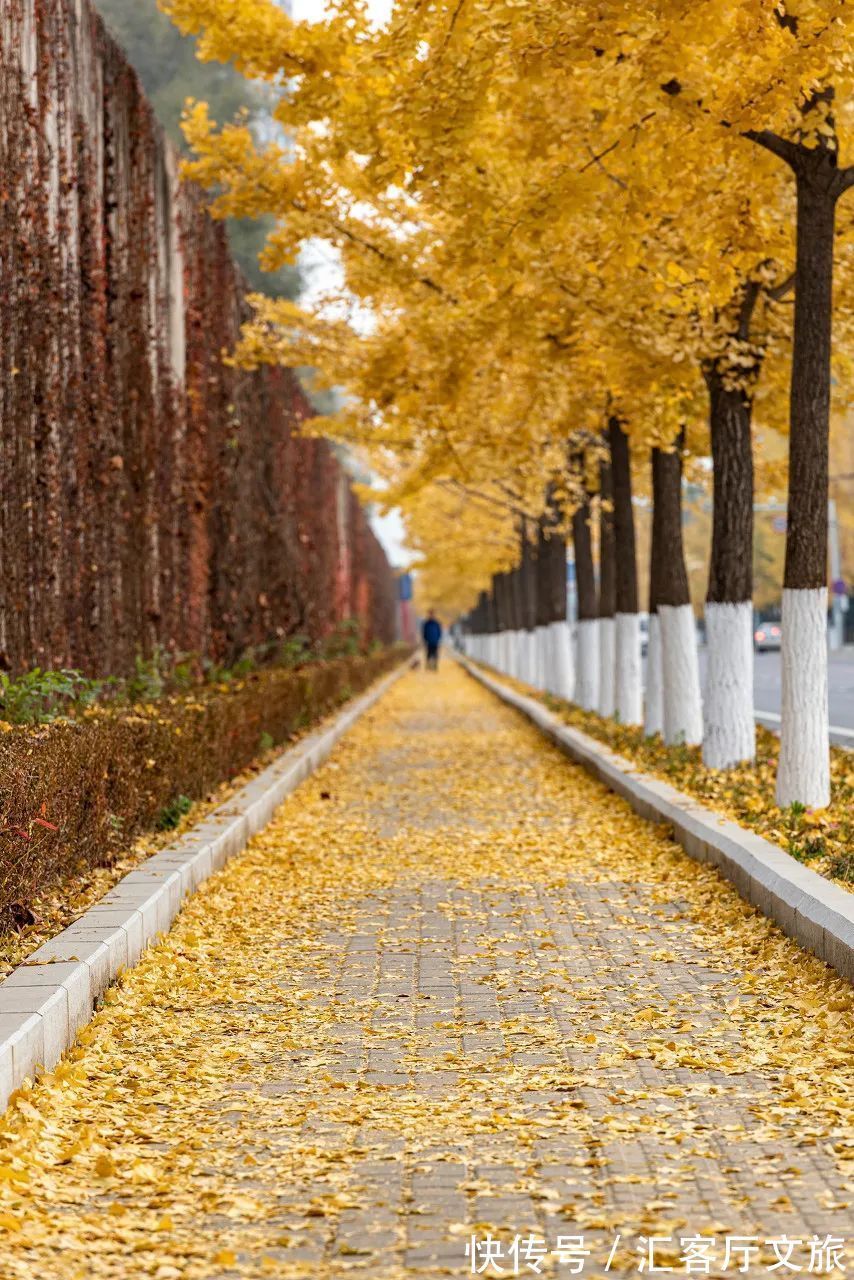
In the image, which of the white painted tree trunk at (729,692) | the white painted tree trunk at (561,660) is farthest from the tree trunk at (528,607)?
the white painted tree trunk at (729,692)

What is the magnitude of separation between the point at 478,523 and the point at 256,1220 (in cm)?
4373

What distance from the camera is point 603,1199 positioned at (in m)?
4.82

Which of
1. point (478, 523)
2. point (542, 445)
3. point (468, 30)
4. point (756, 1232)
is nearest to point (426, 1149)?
point (756, 1232)

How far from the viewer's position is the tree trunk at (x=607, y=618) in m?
Result: 24.1

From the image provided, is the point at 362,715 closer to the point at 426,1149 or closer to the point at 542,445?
the point at 542,445

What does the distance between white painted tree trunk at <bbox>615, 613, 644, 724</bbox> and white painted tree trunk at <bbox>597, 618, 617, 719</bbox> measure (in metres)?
1.52

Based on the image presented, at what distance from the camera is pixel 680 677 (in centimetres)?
1797

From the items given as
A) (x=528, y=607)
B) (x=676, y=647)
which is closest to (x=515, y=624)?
(x=528, y=607)

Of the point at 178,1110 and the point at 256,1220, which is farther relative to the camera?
the point at 178,1110

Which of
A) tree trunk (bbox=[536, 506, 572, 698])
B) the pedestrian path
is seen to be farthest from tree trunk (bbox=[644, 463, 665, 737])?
tree trunk (bbox=[536, 506, 572, 698])

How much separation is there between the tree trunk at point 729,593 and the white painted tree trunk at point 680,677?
2.05m

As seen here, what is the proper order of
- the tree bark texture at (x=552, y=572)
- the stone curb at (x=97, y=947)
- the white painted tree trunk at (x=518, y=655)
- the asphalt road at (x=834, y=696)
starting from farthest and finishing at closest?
the white painted tree trunk at (x=518, y=655) < the tree bark texture at (x=552, y=572) < the asphalt road at (x=834, y=696) < the stone curb at (x=97, y=947)

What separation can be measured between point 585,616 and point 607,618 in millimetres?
2673

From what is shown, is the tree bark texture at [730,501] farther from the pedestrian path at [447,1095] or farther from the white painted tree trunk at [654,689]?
the pedestrian path at [447,1095]
